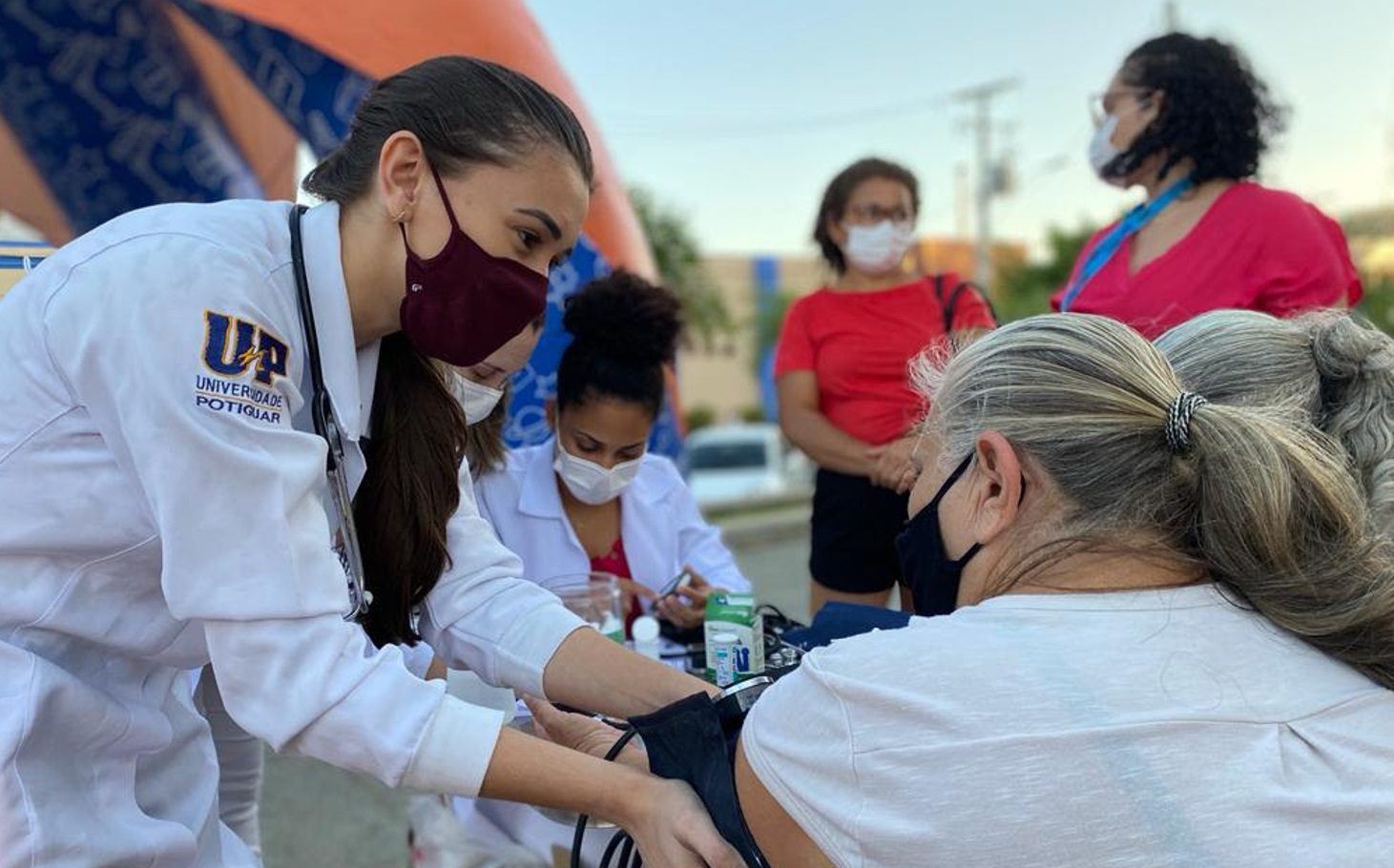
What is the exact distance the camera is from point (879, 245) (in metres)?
3.33

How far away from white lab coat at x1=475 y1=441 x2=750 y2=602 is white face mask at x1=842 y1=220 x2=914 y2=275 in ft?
3.10

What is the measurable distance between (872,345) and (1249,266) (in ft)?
3.57

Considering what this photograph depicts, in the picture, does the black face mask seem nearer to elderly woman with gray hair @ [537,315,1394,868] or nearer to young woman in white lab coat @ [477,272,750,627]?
elderly woman with gray hair @ [537,315,1394,868]

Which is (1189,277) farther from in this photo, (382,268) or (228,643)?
(228,643)

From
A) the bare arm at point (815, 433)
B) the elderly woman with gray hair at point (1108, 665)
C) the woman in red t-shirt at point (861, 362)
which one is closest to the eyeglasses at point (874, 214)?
the woman in red t-shirt at point (861, 362)

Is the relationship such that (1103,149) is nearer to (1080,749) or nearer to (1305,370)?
(1305,370)

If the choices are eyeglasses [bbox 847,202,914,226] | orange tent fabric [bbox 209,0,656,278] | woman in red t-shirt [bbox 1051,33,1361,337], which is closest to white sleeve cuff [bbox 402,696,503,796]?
woman in red t-shirt [bbox 1051,33,1361,337]

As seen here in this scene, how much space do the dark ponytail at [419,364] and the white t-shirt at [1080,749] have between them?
2.56 ft

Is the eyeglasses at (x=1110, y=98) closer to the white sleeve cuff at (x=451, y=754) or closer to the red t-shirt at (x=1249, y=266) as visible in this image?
the red t-shirt at (x=1249, y=266)

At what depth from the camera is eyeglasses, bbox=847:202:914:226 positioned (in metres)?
3.35

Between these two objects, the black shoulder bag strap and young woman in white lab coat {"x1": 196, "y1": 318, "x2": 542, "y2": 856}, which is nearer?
young woman in white lab coat {"x1": 196, "y1": 318, "x2": 542, "y2": 856}

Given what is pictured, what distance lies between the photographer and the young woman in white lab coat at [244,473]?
1.17 metres

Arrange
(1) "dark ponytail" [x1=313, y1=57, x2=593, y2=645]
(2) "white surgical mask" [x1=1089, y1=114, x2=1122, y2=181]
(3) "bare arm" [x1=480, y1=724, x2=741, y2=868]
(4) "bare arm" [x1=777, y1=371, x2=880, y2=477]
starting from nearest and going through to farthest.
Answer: (3) "bare arm" [x1=480, y1=724, x2=741, y2=868]
(1) "dark ponytail" [x1=313, y1=57, x2=593, y2=645]
(2) "white surgical mask" [x1=1089, y1=114, x2=1122, y2=181]
(4) "bare arm" [x1=777, y1=371, x2=880, y2=477]

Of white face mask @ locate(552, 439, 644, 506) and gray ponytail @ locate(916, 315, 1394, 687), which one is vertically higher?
gray ponytail @ locate(916, 315, 1394, 687)
